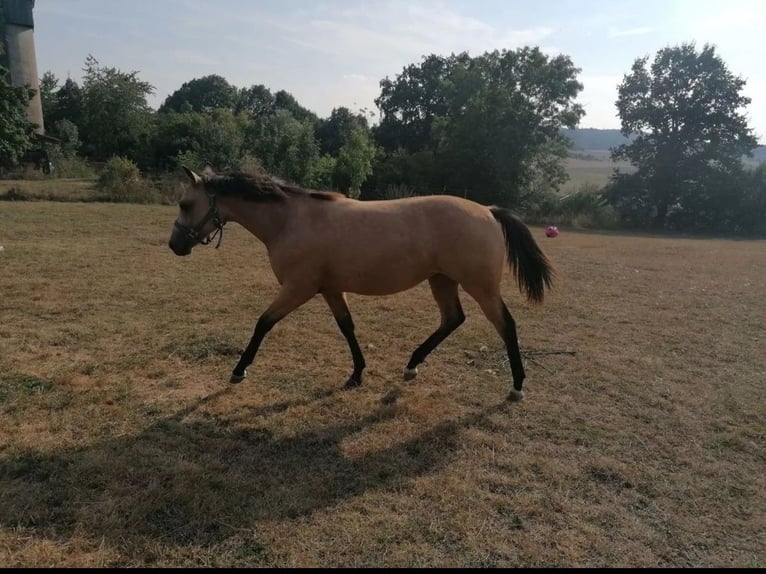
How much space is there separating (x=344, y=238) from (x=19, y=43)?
35203mm

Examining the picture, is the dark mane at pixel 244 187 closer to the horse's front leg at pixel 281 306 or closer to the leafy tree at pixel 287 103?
the horse's front leg at pixel 281 306

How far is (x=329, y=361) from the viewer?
5008 millimetres

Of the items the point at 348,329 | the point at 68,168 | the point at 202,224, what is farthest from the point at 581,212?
the point at 68,168

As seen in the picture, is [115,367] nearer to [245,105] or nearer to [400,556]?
[400,556]

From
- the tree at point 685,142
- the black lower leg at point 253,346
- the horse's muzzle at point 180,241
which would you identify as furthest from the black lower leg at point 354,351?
the tree at point 685,142

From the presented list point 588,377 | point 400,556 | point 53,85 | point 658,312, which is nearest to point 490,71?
point 658,312

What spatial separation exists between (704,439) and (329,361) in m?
3.26

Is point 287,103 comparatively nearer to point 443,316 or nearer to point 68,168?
point 68,168

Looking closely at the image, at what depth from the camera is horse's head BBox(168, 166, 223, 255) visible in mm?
4172

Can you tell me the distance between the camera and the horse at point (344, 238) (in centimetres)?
409

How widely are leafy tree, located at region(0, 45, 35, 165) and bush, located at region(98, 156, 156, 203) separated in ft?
15.3

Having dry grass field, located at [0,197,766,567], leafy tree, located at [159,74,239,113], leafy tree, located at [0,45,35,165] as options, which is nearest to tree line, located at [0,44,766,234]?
leafy tree, located at [0,45,35,165]

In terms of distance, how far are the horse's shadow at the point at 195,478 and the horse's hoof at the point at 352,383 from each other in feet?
→ 2.22

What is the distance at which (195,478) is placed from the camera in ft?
9.76
